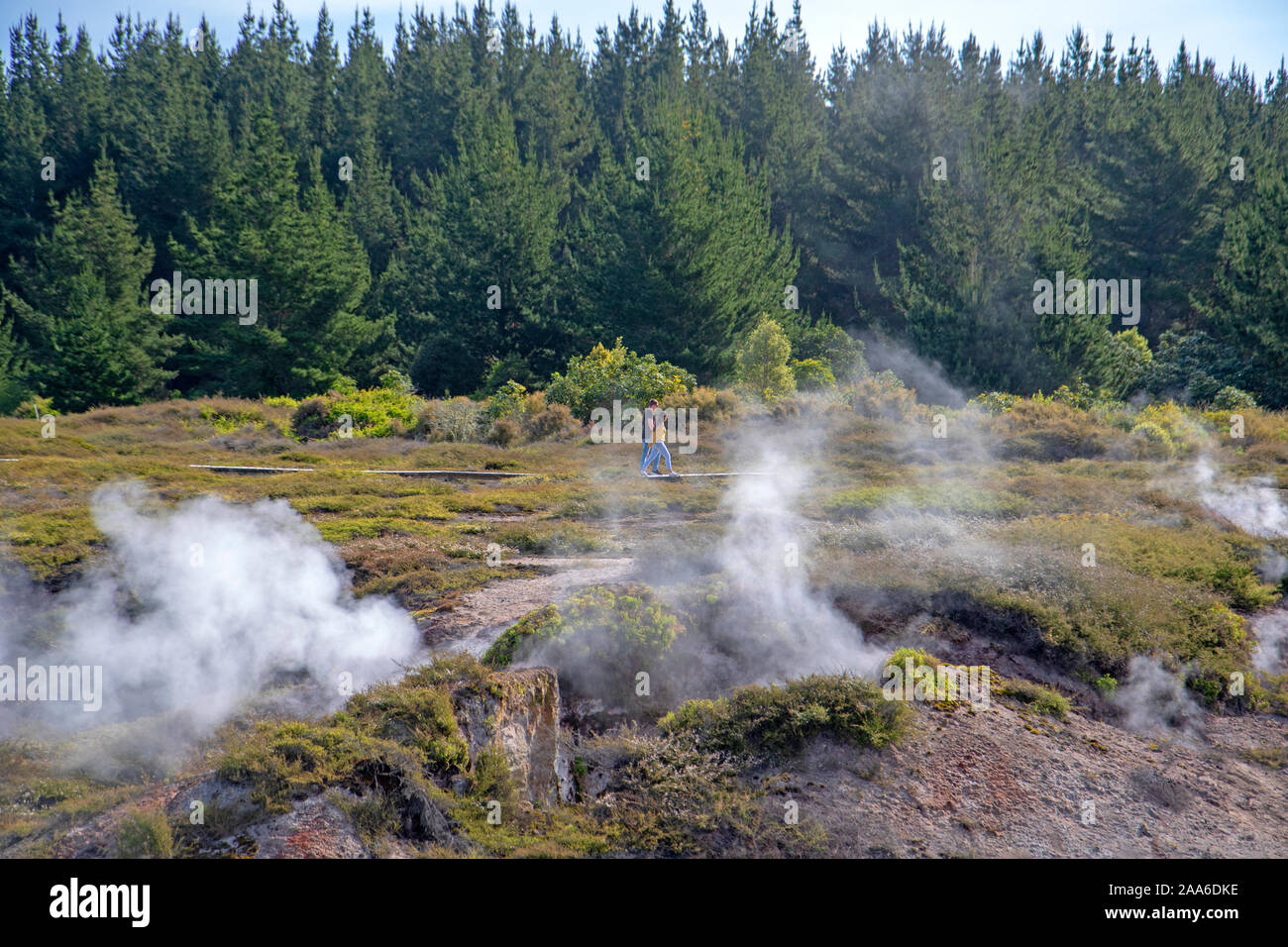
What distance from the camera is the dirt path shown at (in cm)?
1041

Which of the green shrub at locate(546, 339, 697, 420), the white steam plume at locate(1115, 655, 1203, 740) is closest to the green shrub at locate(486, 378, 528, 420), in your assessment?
the green shrub at locate(546, 339, 697, 420)

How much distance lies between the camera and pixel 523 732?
8.41 meters

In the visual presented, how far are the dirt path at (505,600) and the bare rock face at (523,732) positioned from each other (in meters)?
1.38

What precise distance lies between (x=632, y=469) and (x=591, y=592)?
10759mm

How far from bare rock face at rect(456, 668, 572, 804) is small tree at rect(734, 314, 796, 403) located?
2182cm

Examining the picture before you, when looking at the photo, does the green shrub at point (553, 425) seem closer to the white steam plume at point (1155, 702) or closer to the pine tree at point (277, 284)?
the pine tree at point (277, 284)

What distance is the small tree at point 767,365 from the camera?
30.0 m

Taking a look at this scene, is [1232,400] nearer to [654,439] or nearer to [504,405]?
[654,439]

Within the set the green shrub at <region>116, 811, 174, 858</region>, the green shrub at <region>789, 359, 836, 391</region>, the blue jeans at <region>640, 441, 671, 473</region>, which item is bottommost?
the green shrub at <region>116, 811, 174, 858</region>

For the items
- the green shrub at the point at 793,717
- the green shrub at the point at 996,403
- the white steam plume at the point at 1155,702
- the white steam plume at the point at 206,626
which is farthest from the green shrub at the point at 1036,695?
the green shrub at the point at 996,403

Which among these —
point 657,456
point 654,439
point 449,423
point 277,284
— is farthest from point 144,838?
A: point 277,284

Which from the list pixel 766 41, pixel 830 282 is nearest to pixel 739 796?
pixel 830 282

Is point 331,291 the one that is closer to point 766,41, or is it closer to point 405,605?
point 405,605

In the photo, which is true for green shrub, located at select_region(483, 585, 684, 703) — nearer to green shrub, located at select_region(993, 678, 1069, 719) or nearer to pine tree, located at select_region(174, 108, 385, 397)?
green shrub, located at select_region(993, 678, 1069, 719)
